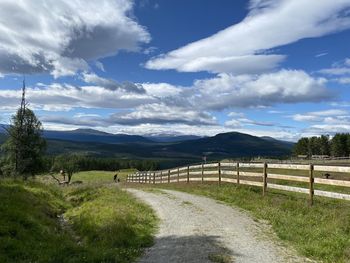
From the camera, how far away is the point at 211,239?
13.8 m

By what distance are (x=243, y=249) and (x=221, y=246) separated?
65 cm

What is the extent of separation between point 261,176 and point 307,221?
764 centimetres

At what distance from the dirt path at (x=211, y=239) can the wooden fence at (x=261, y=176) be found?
2963 mm

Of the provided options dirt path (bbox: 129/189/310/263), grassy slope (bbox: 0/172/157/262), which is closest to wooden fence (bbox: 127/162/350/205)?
dirt path (bbox: 129/189/310/263)

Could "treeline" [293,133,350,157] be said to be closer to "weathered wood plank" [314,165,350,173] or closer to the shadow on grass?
"weathered wood plank" [314,165,350,173]

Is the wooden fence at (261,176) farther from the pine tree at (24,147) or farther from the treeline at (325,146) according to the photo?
the treeline at (325,146)

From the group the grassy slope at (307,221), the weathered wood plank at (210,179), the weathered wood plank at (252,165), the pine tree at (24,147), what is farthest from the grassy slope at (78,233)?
the pine tree at (24,147)

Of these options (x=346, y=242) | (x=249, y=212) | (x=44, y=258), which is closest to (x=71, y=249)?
(x=44, y=258)

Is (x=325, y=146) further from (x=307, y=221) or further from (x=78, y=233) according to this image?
(x=78, y=233)

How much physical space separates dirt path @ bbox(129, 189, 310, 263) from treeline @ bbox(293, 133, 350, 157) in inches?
5802

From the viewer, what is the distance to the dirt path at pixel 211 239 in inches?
466

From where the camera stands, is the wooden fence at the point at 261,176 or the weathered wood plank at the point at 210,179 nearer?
the wooden fence at the point at 261,176

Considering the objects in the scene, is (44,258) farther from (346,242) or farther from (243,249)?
(346,242)

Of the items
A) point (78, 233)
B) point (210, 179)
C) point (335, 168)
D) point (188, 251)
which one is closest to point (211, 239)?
point (188, 251)
